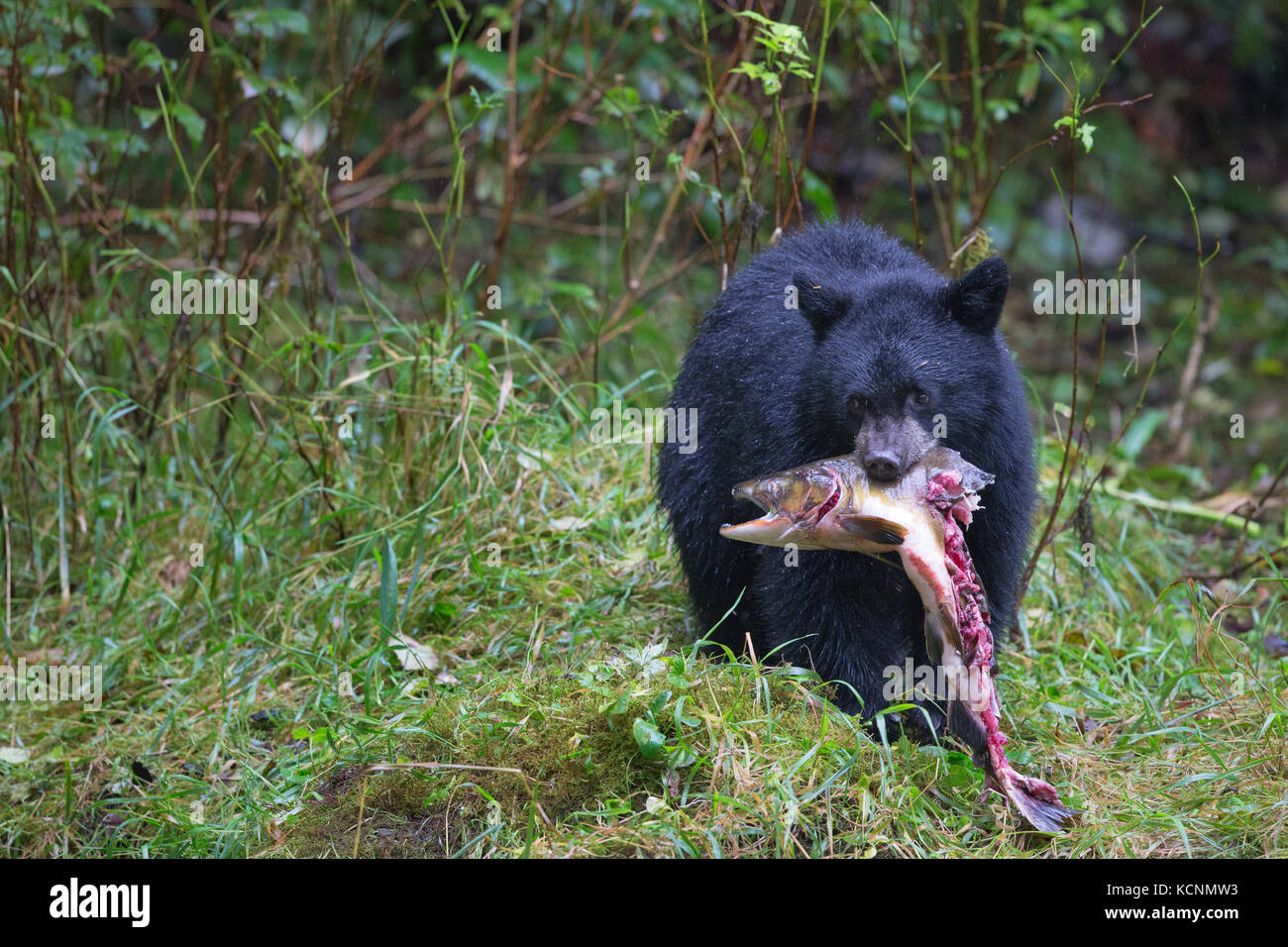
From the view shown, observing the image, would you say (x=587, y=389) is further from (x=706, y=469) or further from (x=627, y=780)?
(x=627, y=780)

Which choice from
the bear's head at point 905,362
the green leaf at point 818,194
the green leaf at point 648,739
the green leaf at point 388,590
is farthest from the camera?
the green leaf at point 818,194

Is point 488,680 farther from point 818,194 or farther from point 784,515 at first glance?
point 818,194

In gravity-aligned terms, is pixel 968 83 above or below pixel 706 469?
above

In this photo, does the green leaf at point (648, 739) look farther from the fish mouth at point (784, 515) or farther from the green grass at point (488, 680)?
the fish mouth at point (784, 515)

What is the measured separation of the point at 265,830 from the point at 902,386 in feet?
7.47

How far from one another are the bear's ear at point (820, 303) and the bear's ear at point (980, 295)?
13.2 inches

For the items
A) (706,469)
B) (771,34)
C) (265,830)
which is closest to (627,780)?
(265,830)

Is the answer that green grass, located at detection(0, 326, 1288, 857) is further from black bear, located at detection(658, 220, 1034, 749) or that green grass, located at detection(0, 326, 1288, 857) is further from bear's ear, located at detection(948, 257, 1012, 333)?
bear's ear, located at detection(948, 257, 1012, 333)

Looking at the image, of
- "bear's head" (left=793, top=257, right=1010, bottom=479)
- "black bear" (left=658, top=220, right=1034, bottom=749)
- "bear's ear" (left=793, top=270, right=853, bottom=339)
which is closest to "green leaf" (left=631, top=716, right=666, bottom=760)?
"black bear" (left=658, top=220, right=1034, bottom=749)

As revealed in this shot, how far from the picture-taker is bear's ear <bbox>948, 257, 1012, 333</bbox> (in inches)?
150

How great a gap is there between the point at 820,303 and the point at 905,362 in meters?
0.34

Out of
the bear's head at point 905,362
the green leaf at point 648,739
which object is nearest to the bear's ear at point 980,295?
the bear's head at point 905,362

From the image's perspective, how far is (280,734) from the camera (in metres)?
4.33

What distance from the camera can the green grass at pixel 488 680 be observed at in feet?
11.4
